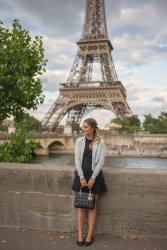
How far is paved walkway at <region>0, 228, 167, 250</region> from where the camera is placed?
490 cm

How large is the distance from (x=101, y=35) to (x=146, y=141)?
831 inches

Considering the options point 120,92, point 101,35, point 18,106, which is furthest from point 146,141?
point 18,106

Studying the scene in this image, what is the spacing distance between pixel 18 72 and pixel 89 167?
4.53m

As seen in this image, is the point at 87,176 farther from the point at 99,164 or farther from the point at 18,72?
the point at 18,72

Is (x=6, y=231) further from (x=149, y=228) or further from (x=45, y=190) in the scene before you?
(x=149, y=228)

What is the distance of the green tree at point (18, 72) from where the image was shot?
884 cm

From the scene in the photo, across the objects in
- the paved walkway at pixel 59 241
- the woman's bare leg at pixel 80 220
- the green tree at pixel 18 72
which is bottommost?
the paved walkway at pixel 59 241

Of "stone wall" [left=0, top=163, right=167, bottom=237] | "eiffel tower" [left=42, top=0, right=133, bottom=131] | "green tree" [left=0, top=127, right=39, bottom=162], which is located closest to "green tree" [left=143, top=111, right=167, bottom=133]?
"eiffel tower" [left=42, top=0, right=133, bottom=131]

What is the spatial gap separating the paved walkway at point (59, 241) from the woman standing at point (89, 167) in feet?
0.58

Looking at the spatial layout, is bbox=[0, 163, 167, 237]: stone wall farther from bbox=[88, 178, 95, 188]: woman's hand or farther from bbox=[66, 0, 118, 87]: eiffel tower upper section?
bbox=[66, 0, 118, 87]: eiffel tower upper section

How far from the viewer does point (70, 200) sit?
17.8 feet

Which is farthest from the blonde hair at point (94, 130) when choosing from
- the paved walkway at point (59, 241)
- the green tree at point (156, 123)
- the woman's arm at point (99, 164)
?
the green tree at point (156, 123)

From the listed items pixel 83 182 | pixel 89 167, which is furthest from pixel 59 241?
pixel 89 167

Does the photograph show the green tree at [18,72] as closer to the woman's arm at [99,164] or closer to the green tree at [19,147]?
the green tree at [19,147]
